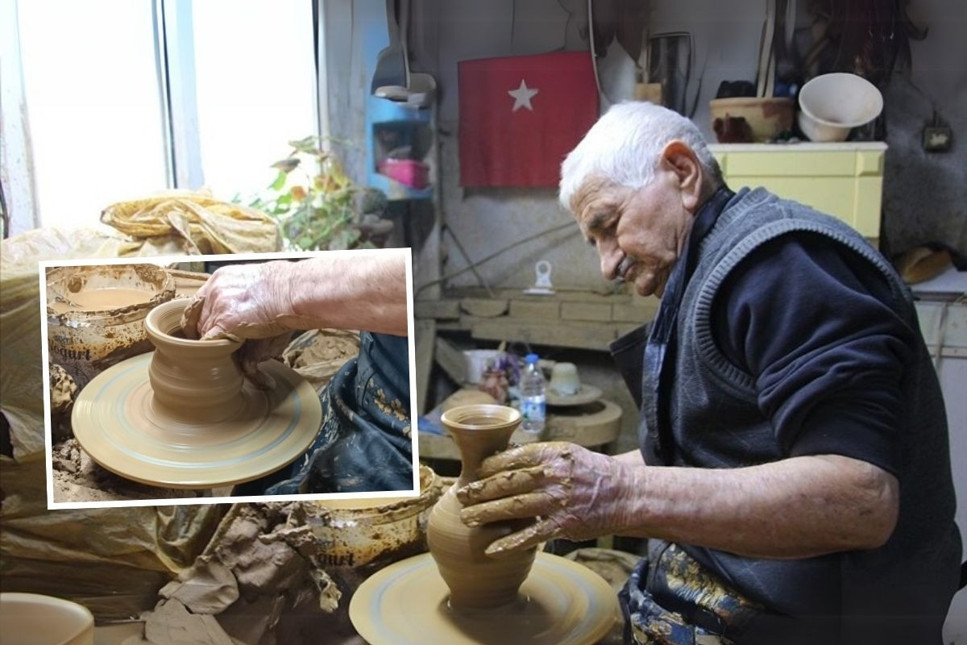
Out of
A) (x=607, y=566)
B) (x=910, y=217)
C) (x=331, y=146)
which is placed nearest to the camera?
(x=910, y=217)

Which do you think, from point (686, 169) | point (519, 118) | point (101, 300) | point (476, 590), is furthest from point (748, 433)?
point (101, 300)

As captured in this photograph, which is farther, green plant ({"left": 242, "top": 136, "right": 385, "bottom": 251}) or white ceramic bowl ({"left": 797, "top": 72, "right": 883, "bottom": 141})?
green plant ({"left": 242, "top": 136, "right": 385, "bottom": 251})

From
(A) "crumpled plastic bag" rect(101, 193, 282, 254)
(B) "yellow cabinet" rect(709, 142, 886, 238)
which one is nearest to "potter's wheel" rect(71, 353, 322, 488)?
(A) "crumpled plastic bag" rect(101, 193, 282, 254)

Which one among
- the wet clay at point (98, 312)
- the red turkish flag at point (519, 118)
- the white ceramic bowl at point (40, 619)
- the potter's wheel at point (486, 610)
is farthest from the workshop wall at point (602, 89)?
the white ceramic bowl at point (40, 619)

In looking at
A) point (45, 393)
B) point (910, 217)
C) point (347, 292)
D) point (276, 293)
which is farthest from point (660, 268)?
point (45, 393)

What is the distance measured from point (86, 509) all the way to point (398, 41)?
123 centimetres

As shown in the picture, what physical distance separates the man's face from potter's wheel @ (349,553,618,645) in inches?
25.3

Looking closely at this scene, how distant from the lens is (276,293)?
169 cm

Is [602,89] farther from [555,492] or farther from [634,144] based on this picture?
[555,492]

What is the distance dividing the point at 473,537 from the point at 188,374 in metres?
0.68

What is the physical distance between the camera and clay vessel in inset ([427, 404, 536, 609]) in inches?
60.6

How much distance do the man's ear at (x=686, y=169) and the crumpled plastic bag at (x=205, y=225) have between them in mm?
813

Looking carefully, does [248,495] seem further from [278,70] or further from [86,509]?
[278,70]

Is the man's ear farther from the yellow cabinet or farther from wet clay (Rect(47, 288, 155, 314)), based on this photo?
wet clay (Rect(47, 288, 155, 314))
